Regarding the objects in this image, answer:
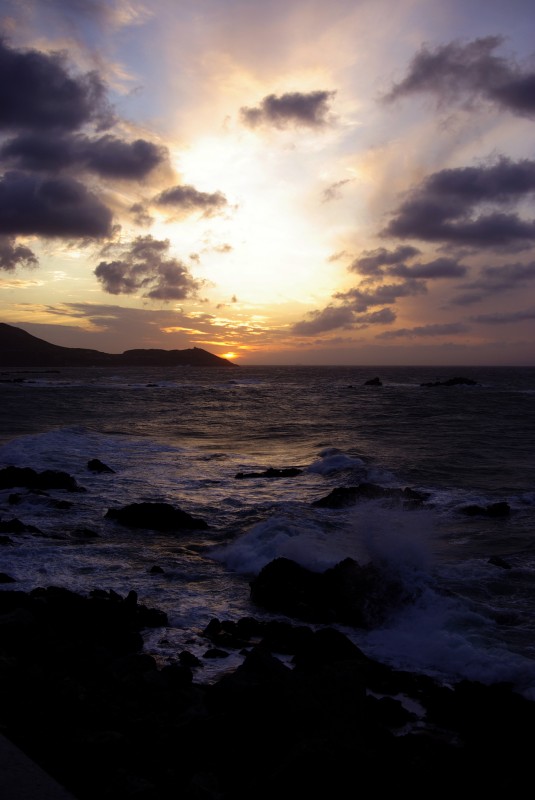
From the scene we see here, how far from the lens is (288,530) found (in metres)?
13.9

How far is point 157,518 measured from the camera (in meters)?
14.8

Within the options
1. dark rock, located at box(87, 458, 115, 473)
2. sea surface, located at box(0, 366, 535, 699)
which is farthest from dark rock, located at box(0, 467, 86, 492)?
dark rock, located at box(87, 458, 115, 473)

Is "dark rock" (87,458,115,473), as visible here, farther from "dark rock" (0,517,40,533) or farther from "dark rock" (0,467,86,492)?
"dark rock" (0,517,40,533)

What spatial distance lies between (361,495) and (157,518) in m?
6.42

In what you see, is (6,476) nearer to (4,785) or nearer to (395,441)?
(4,785)

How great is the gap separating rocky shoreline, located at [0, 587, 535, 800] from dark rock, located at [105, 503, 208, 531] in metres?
6.93

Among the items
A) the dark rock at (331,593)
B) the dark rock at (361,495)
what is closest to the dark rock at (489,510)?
the dark rock at (361,495)

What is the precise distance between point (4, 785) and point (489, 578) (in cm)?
967

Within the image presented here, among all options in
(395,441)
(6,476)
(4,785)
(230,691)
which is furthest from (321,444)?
(4,785)

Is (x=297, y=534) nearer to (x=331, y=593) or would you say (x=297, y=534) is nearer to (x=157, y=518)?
(x=157, y=518)

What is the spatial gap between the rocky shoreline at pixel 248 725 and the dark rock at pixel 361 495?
9.94m

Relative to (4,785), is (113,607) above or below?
below

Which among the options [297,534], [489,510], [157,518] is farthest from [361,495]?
[157,518]

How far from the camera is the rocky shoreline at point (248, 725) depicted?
187 inches
